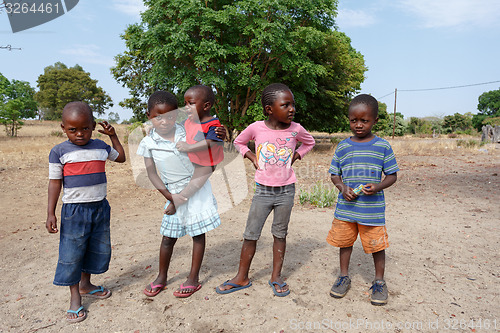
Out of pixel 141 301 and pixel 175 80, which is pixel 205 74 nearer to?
pixel 175 80

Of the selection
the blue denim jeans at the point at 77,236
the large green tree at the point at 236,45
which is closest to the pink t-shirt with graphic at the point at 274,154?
the blue denim jeans at the point at 77,236

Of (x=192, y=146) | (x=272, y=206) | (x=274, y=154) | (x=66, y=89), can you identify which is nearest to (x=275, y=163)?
(x=274, y=154)

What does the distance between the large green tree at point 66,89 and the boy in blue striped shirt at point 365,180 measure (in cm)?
4829

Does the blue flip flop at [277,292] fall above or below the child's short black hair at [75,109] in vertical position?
below

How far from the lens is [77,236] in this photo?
2.67 meters

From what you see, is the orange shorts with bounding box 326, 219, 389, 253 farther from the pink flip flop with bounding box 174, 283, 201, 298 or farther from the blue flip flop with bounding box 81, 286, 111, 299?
the blue flip flop with bounding box 81, 286, 111, 299

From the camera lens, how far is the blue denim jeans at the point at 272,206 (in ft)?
9.51

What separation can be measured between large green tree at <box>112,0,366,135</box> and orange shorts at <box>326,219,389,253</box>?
37.7 ft

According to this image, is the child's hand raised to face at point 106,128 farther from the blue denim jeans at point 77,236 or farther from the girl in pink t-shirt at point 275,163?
the girl in pink t-shirt at point 275,163

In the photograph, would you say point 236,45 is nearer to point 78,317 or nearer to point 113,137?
point 113,137

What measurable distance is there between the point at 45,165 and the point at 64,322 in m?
11.5

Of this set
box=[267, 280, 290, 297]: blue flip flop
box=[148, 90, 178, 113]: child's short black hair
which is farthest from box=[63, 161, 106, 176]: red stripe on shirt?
box=[267, 280, 290, 297]: blue flip flop

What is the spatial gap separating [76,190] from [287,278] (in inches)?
84.6

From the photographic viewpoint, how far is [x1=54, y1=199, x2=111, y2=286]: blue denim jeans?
2.65 meters
